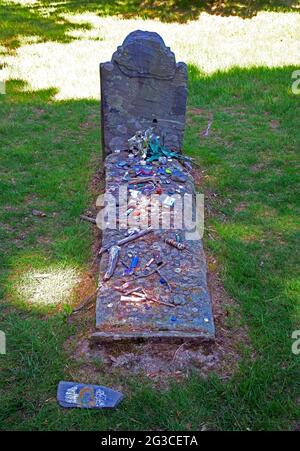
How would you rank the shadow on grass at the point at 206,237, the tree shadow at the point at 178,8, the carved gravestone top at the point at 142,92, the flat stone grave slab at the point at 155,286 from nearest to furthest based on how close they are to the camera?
1. the shadow on grass at the point at 206,237
2. the flat stone grave slab at the point at 155,286
3. the carved gravestone top at the point at 142,92
4. the tree shadow at the point at 178,8

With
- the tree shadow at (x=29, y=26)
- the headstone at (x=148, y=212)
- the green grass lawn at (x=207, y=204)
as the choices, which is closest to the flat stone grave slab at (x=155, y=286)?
the headstone at (x=148, y=212)

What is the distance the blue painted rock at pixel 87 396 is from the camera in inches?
110

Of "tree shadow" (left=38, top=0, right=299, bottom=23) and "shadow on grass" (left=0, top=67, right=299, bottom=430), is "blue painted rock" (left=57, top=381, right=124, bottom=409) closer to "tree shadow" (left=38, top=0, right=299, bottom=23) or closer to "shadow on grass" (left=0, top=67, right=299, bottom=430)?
"shadow on grass" (left=0, top=67, right=299, bottom=430)

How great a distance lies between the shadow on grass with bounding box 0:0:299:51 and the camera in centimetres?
1051

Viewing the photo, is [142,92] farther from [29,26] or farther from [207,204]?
[29,26]

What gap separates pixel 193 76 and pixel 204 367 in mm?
5992

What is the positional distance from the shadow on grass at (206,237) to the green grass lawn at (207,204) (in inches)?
0.4

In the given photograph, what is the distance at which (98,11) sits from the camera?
12.2 m

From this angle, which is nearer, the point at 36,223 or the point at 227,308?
the point at 227,308

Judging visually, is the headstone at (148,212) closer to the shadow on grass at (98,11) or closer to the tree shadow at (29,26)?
the tree shadow at (29,26)

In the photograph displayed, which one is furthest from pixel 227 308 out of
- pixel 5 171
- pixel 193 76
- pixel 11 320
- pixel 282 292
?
pixel 193 76
